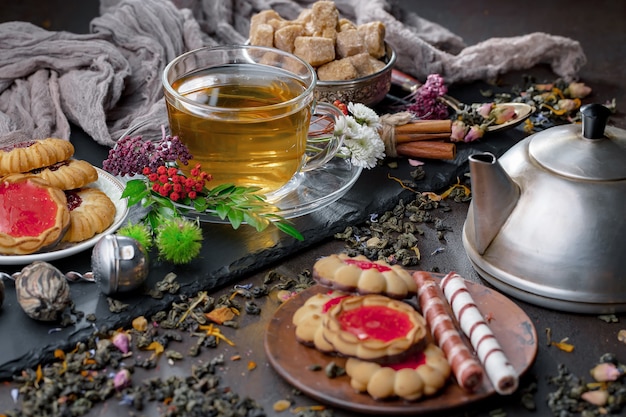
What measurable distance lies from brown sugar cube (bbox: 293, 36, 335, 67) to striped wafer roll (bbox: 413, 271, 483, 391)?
2.51 ft

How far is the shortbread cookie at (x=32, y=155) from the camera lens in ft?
5.40

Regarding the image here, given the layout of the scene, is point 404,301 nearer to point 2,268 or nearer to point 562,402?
point 562,402

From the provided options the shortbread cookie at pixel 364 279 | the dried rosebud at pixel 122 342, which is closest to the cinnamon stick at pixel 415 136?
the shortbread cookie at pixel 364 279

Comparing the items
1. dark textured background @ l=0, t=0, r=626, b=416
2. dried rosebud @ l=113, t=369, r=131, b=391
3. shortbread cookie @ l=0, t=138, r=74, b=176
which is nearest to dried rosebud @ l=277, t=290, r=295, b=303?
dark textured background @ l=0, t=0, r=626, b=416

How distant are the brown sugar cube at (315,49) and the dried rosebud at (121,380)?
38.5 inches

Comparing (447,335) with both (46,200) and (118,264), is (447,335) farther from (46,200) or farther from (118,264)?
(46,200)

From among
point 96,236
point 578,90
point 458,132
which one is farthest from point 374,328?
point 578,90

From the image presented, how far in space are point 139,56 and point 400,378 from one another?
1.43 m

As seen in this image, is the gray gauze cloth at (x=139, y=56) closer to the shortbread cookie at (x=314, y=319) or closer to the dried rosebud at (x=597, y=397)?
the shortbread cookie at (x=314, y=319)

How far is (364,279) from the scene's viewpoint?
136cm

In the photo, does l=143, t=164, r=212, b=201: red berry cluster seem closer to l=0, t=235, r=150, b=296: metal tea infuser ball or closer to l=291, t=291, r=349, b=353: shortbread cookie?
l=0, t=235, r=150, b=296: metal tea infuser ball

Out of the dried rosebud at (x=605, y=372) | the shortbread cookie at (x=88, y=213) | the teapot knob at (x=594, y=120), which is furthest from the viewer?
the shortbread cookie at (x=88, y=213)

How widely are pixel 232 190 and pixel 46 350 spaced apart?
19.0 inches

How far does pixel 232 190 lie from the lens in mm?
1666
